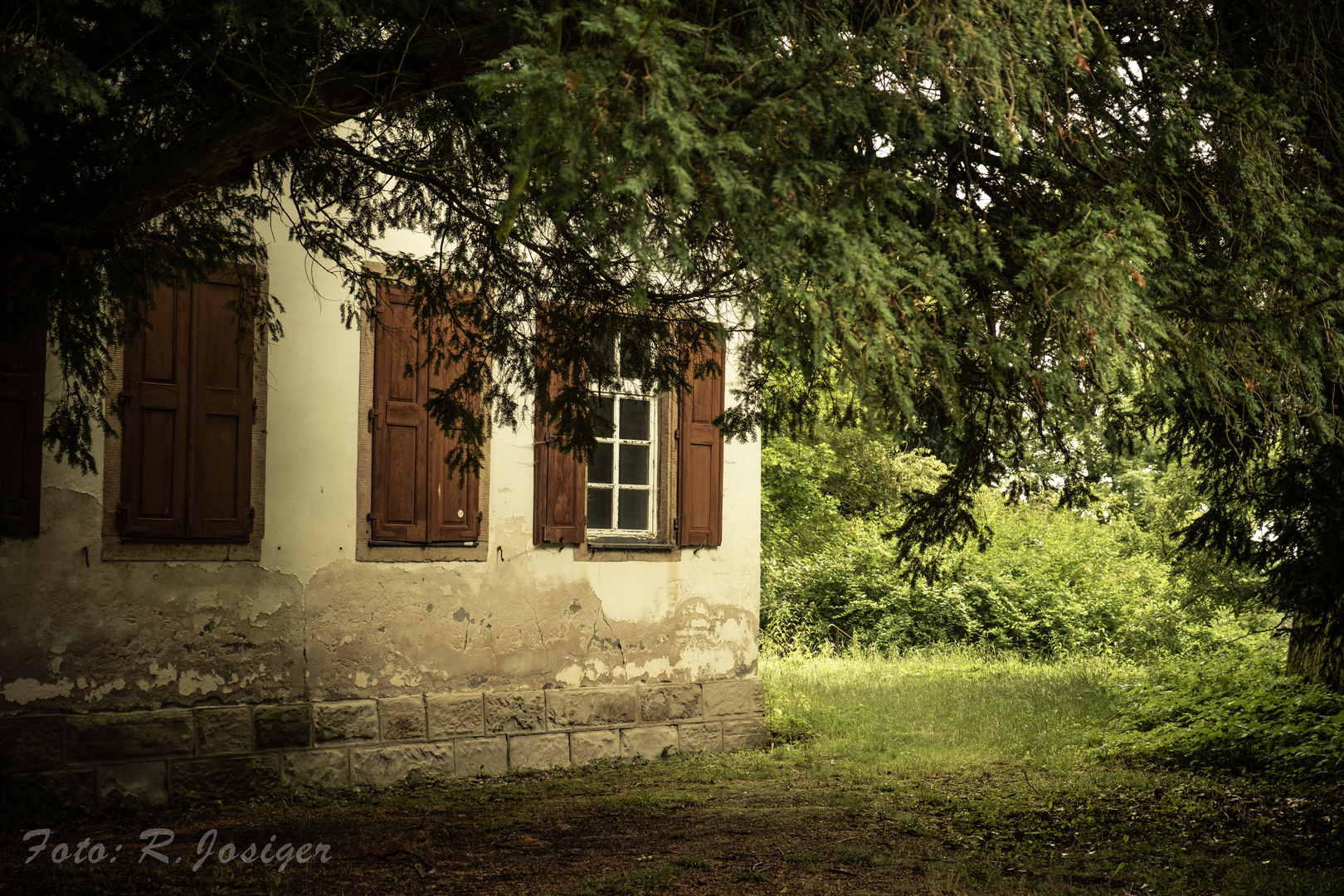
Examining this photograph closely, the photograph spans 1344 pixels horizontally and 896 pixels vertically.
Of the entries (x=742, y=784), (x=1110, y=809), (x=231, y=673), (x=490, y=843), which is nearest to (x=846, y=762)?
(x=742, y=784)

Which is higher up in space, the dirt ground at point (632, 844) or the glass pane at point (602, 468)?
the glass pane at point (602, 468)

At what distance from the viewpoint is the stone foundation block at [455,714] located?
763cm

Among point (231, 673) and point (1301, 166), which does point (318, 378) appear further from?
point (1301, 166)

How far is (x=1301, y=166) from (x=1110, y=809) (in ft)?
13.2

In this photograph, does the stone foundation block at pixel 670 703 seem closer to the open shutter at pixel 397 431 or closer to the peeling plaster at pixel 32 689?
the open shutter at pixel 397 431

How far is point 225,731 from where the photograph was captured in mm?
6773

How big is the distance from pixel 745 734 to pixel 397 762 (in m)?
2.97

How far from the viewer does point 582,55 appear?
276 centimetres

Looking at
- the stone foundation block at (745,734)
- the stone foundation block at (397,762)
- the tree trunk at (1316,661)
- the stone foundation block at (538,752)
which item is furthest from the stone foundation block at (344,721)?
the tree trunk at (1316,661)

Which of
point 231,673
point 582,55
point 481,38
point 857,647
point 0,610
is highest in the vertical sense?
point 481,38

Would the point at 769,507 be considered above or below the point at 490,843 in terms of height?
above

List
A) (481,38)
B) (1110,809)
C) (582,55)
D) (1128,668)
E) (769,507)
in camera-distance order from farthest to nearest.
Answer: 1. (769,507)
2. (1128,668)
3. (1110,809)
4. (481,38)
5. (582,55)

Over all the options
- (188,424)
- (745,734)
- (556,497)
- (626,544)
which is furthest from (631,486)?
(188,424)

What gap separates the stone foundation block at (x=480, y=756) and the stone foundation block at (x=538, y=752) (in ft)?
0.21
